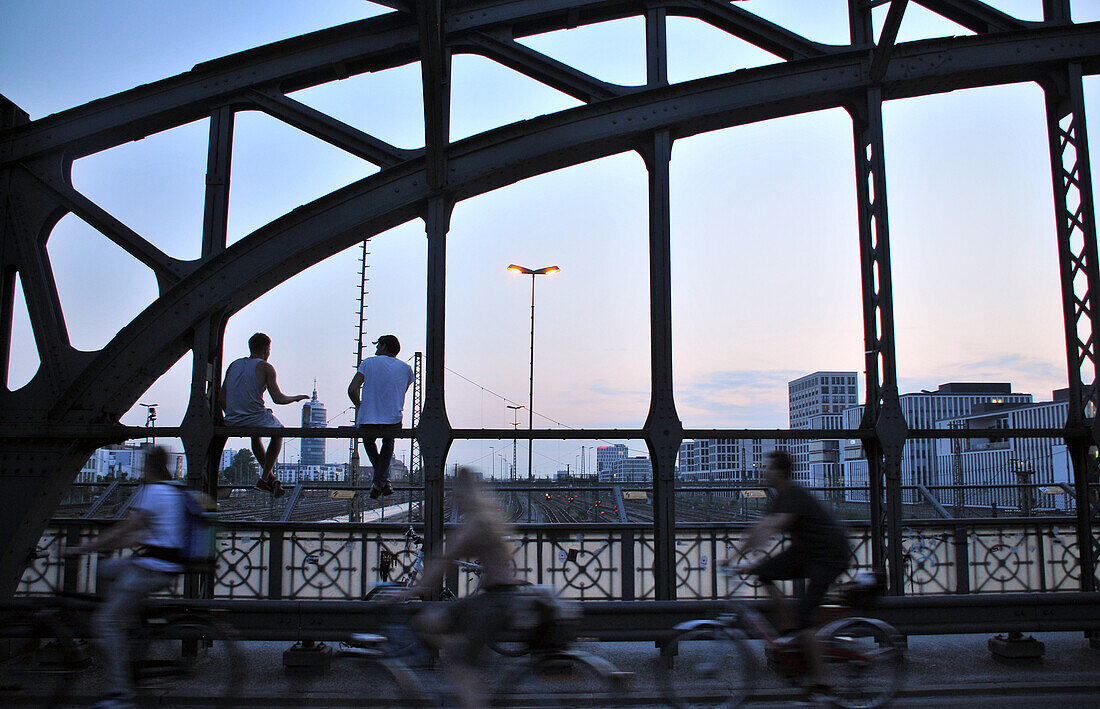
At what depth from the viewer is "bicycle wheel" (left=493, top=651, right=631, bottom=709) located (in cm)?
489

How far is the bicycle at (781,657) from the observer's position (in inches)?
227

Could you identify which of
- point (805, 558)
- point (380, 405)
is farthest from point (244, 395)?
point (805, 558)

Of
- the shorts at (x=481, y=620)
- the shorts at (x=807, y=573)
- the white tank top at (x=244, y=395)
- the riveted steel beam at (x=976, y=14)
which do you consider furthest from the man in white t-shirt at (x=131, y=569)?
the riveted steel beam at (x=976, y=14)

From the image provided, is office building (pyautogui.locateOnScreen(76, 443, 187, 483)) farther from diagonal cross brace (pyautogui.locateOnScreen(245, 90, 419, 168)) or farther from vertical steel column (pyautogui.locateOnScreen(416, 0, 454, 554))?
diagonal cross brace (pyautogui.locateOnScreen(245, 90, 419, 168))

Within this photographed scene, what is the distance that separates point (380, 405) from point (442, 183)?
94.1 inches

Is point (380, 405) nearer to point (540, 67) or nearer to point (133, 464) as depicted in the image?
point (133, 464)

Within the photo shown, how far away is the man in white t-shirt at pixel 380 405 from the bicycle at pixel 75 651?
119 inches

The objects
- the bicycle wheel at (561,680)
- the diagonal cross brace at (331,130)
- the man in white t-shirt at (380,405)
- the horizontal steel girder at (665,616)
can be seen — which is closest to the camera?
the bicycle wheel at (561,680)

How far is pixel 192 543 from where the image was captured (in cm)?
558

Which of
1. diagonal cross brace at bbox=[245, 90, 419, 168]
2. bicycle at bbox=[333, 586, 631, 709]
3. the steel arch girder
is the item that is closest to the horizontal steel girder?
bicycle at bbox=[333, 586, 631, 709]

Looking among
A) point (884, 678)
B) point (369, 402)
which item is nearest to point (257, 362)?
point (369, 402)

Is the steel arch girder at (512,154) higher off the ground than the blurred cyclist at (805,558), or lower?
higher

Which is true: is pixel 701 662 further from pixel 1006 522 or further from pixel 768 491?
pixel 1006 522

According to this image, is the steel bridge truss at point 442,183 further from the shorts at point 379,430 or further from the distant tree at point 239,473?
the distant tree at point 239,473
